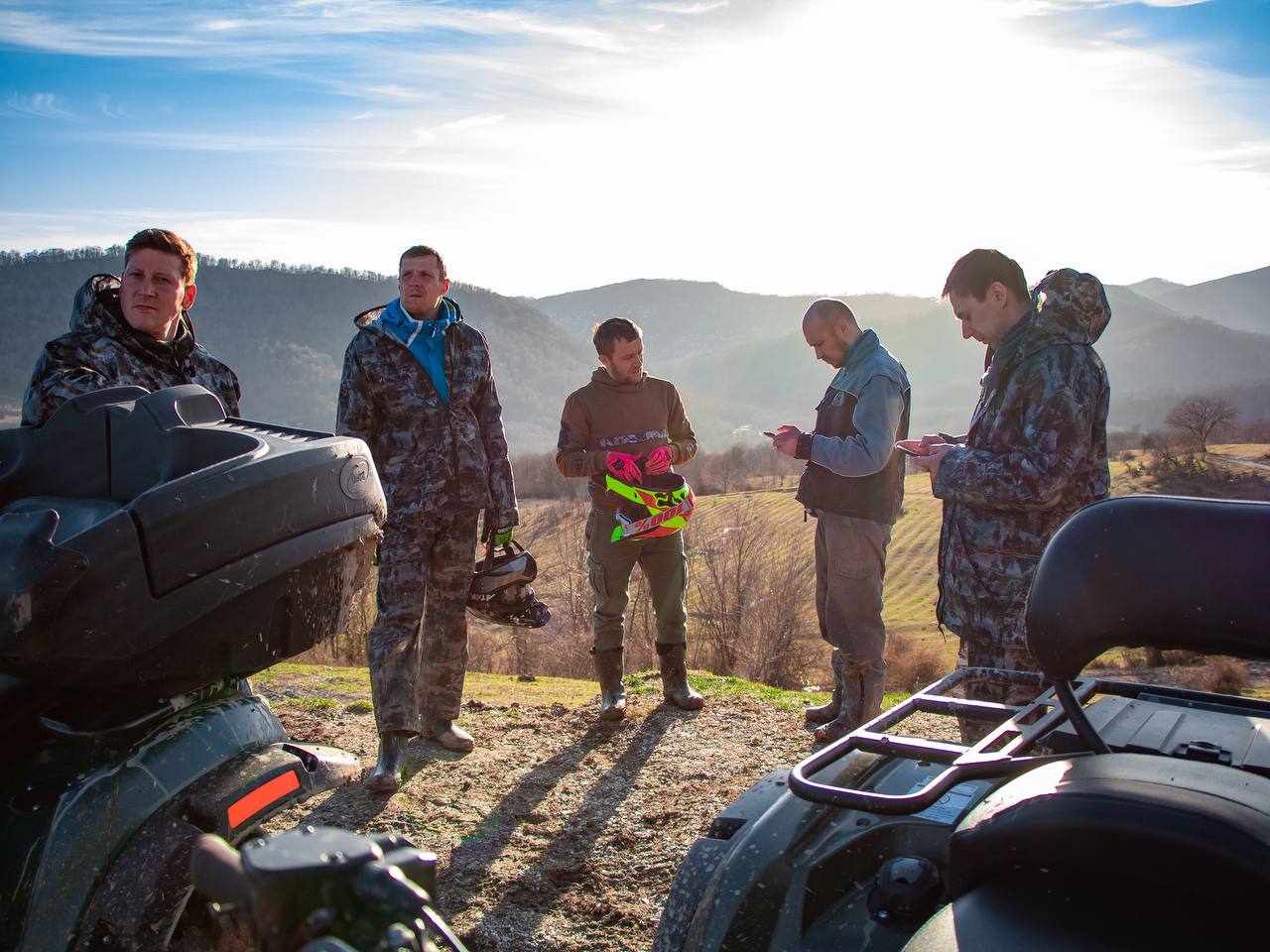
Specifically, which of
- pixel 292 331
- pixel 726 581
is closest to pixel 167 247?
pixel 726 581

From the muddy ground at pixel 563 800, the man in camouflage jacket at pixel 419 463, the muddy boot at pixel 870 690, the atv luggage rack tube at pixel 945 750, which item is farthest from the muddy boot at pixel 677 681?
the atv luggage rack tube at pixel 945 750

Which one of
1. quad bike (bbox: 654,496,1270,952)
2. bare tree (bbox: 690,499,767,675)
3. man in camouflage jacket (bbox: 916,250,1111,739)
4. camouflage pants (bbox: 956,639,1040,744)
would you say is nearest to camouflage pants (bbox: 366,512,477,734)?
man in camouflage jacket (bbox: 916,250,1111,739)

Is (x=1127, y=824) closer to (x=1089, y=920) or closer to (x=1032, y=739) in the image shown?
(x=1089, y=920)

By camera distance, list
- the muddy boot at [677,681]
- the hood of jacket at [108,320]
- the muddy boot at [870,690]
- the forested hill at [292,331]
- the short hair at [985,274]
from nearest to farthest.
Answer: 1. the hood of jacket at [108,320]
2. the short hair at [985,274]
3. the muddy boot at [870,690]
4. the muddy boot at [677,681]
5. the forested hill at [292,331]

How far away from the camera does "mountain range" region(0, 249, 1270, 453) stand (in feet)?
372

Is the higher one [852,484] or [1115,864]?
[852,484]

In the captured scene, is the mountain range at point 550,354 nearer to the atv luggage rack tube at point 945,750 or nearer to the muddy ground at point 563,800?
the muddy ground at point 563,800

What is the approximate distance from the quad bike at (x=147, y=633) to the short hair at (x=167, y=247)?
1092 mm

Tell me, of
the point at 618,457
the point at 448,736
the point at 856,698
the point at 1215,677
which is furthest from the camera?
the point at 1215,677

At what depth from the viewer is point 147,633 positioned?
6.31 ft

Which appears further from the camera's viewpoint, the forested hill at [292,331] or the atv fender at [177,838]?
the forested hill at [292,331]

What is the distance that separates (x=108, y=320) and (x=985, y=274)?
3096 mm

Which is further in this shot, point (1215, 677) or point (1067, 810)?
point (1215, 677)

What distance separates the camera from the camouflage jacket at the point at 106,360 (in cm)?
292
